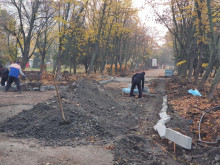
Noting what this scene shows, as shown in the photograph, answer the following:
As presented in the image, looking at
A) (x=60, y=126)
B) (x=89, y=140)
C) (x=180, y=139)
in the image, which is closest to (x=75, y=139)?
(x=89, y=140)

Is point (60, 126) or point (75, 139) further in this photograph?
point (60, 126)

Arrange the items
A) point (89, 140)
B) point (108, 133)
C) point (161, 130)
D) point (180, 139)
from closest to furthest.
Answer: point (180, 139), point (89, 140), point (108, 133), point (161, 130)

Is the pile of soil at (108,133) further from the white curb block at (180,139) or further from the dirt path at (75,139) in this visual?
the white curb block at (180,139)

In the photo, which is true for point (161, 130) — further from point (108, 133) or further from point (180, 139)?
point (108, 133)

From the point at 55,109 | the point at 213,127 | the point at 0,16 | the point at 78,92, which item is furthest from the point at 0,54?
the point at 213,127

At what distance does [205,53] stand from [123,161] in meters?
28.3

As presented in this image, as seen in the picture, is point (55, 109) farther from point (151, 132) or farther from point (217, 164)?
point (217, 164)

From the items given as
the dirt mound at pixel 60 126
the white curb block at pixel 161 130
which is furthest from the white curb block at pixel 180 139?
the dirt mound at pixel 60 126

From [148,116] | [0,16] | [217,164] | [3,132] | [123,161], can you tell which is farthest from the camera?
[0,16]

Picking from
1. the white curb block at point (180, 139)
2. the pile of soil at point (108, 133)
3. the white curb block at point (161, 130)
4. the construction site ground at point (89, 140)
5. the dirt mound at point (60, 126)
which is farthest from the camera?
the white curb block at point (161, 130)

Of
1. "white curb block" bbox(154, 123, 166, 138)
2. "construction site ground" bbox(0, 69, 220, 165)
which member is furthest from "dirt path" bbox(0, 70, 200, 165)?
"white curb block" bbox(154, 123, 166, 138)

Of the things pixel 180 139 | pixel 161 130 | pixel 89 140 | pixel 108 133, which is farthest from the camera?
pixel 161 130

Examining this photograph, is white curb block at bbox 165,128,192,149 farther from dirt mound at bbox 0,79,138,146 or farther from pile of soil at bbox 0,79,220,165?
dirt mound at bbox 0,79,138,146

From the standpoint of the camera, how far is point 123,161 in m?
4.18
